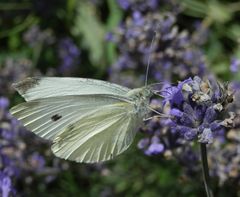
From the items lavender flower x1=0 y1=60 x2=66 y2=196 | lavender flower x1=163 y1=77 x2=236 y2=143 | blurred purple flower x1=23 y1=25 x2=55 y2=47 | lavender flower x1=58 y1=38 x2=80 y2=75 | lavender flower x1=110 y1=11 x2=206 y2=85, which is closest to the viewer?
lavender flower x1=163 y1=77 x2=236 y2=143

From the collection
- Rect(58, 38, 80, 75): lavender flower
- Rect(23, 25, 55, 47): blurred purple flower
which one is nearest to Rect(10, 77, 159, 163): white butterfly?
Rect(58, 38, 80, 75): lavender flower

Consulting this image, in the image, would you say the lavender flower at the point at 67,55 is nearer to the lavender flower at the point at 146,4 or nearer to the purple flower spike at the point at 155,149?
the lavender flower at the point at 146,4

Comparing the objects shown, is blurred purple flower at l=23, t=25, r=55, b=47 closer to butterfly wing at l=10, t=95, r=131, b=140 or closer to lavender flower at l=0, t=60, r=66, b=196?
lavender flower at l=0, t=60, r=66, b=196

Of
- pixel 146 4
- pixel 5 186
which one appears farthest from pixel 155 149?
pixel 146 4

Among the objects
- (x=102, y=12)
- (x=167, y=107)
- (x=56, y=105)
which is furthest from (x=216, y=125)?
(x=102, y=12)

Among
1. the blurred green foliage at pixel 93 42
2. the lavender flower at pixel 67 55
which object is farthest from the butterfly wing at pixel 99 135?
the lavender flower at pixel 67 55

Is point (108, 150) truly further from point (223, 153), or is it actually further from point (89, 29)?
point (89, 29)
